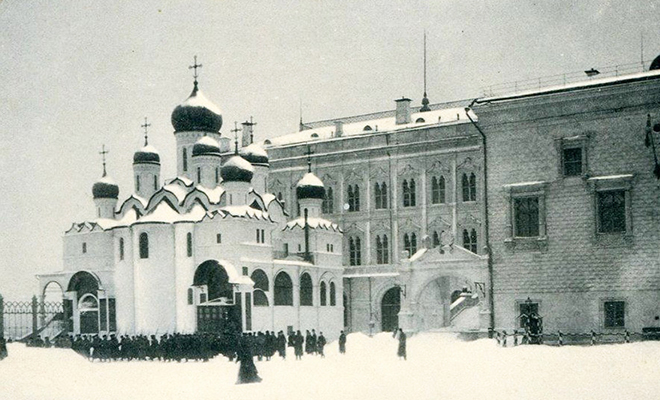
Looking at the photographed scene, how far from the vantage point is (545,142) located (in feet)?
96.0

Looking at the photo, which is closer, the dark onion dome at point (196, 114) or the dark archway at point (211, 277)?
the dark archway at point (211, 277)

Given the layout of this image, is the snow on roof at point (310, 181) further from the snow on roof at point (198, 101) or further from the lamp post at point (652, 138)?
the lamp post at point (652, 138)

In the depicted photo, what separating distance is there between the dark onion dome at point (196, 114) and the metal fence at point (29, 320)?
9.61 metres

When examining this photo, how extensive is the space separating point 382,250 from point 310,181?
489 centimetres

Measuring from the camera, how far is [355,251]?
45906mm

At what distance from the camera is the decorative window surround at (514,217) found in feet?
95.6

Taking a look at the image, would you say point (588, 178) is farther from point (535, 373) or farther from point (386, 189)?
point (386, 189)

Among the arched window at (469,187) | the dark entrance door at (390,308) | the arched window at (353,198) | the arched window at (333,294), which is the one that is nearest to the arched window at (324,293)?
the arched window at (333,294)

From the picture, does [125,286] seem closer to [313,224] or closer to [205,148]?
[205,148]

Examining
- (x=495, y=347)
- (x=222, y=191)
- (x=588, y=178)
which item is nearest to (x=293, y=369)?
(x=495, y=347)

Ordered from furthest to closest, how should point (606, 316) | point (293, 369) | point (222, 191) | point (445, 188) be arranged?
point (445, 188) → point (222, 191) → point (606, 316) → point (293, 369)

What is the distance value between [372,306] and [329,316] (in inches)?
123

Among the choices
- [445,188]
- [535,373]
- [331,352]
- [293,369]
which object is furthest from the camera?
[445,188]

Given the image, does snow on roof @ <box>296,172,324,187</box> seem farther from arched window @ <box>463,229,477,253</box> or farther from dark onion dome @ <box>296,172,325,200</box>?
arched window @ <box>463,229,477,253</box>
